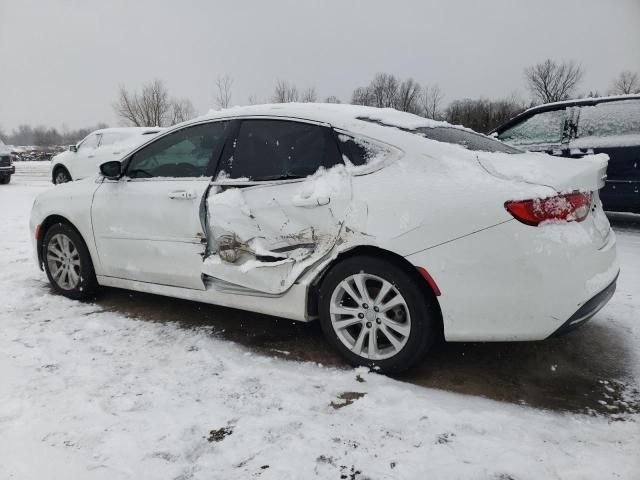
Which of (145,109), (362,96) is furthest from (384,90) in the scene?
(145,109)

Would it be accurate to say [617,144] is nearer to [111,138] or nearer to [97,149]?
[111,138]

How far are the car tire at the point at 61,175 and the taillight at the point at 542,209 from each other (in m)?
13.1

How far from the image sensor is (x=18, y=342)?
3.30m

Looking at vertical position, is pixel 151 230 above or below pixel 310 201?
below

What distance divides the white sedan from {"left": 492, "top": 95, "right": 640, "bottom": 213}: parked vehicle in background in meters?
3.46

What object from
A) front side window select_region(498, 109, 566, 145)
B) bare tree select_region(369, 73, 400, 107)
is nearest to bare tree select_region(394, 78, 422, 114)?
bare tree select_region(369, 73, 400, 107)

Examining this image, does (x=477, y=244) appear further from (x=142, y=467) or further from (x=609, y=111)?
(x=609, y=111)

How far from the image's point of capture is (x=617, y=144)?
19.7 feet

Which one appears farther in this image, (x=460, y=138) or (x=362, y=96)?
(x=362, y=96)

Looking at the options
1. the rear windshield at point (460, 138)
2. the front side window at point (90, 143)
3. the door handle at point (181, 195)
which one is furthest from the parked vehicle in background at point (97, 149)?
the rear windshield at point (460, 138)

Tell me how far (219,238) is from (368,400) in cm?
144

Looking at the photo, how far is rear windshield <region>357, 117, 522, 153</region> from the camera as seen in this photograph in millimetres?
2951

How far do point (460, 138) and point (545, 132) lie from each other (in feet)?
14.0

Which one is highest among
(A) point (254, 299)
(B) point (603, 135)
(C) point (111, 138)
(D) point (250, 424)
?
(C) point (111, 138)
